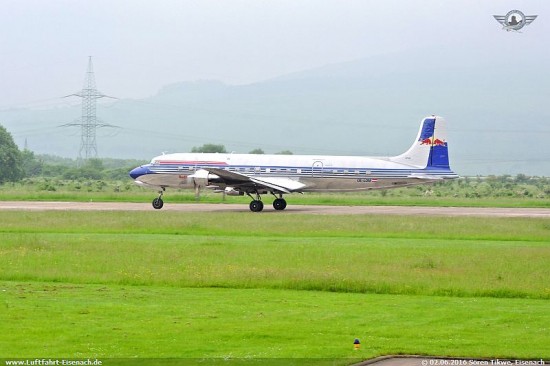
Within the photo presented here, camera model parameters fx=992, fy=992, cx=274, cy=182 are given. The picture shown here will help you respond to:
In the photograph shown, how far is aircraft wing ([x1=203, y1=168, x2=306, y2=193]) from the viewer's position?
5697 centimetres

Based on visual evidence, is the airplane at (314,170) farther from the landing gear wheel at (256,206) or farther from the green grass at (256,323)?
the green grass at (256,323)

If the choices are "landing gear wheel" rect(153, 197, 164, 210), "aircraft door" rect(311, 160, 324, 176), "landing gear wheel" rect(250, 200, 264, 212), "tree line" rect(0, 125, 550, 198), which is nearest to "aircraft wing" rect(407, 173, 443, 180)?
"aircraft door" rect(311, 160, 324, 176)

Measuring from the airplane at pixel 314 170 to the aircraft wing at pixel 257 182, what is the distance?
6 cm

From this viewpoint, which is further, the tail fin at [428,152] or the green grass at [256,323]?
the tail fin at [428,152]

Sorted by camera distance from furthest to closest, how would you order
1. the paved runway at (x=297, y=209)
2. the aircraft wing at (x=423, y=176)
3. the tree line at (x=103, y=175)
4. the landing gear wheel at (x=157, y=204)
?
1. the tree line at (x=103, y=175)
2. the aircraft wing at (x=423, y=176)
3. the landing gear wheel at (x=157, y=204)
4. the paved runway at (x=297, y=209)

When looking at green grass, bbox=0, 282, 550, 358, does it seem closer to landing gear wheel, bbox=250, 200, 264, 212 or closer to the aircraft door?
landing gear wheel, bbox=250, 200, 264, 212

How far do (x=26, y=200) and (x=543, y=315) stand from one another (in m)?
54.1

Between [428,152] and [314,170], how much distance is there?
23.8 ft

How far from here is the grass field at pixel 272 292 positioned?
18.4 meters

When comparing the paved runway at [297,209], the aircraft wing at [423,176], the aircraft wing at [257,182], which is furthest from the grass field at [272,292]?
the aircraft wing at [423,176]

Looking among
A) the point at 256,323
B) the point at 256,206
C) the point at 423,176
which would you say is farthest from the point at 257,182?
the point at 256,323

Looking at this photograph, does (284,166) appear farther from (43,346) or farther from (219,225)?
(43,346)

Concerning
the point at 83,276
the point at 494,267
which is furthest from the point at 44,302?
the point at 494,267

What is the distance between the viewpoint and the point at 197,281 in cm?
2717
